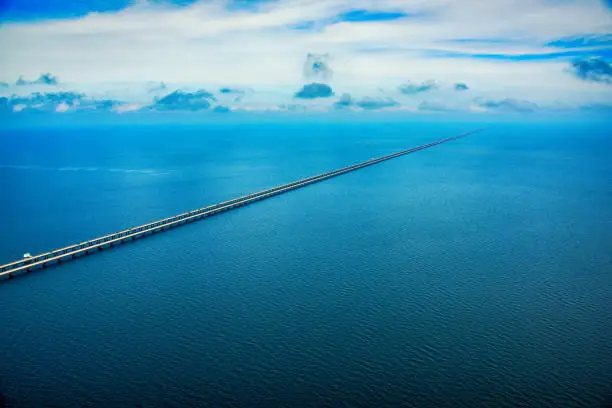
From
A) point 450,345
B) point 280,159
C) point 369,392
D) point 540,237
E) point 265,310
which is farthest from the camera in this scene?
point 280,159

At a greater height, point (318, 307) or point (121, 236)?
point (121, 236)

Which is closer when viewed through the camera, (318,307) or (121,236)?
(318,307)

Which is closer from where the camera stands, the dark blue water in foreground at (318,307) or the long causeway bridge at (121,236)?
the dark blue water in foreground at (318,307)

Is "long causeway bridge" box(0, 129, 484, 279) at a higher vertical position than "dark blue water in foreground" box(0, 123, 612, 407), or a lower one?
higher

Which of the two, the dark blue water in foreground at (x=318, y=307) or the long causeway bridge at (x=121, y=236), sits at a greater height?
the long causeway bridge at (x=121, y=236)

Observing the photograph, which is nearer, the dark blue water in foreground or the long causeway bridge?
the dark blue water in foreground

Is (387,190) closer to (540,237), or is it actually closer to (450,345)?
(540,237)

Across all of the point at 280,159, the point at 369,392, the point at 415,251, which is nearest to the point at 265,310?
the point at 369,392

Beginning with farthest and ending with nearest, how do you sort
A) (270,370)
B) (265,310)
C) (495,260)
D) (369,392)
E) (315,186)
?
(315,186) → (495,260) → (265,310) → (270,370) → (369,392)
